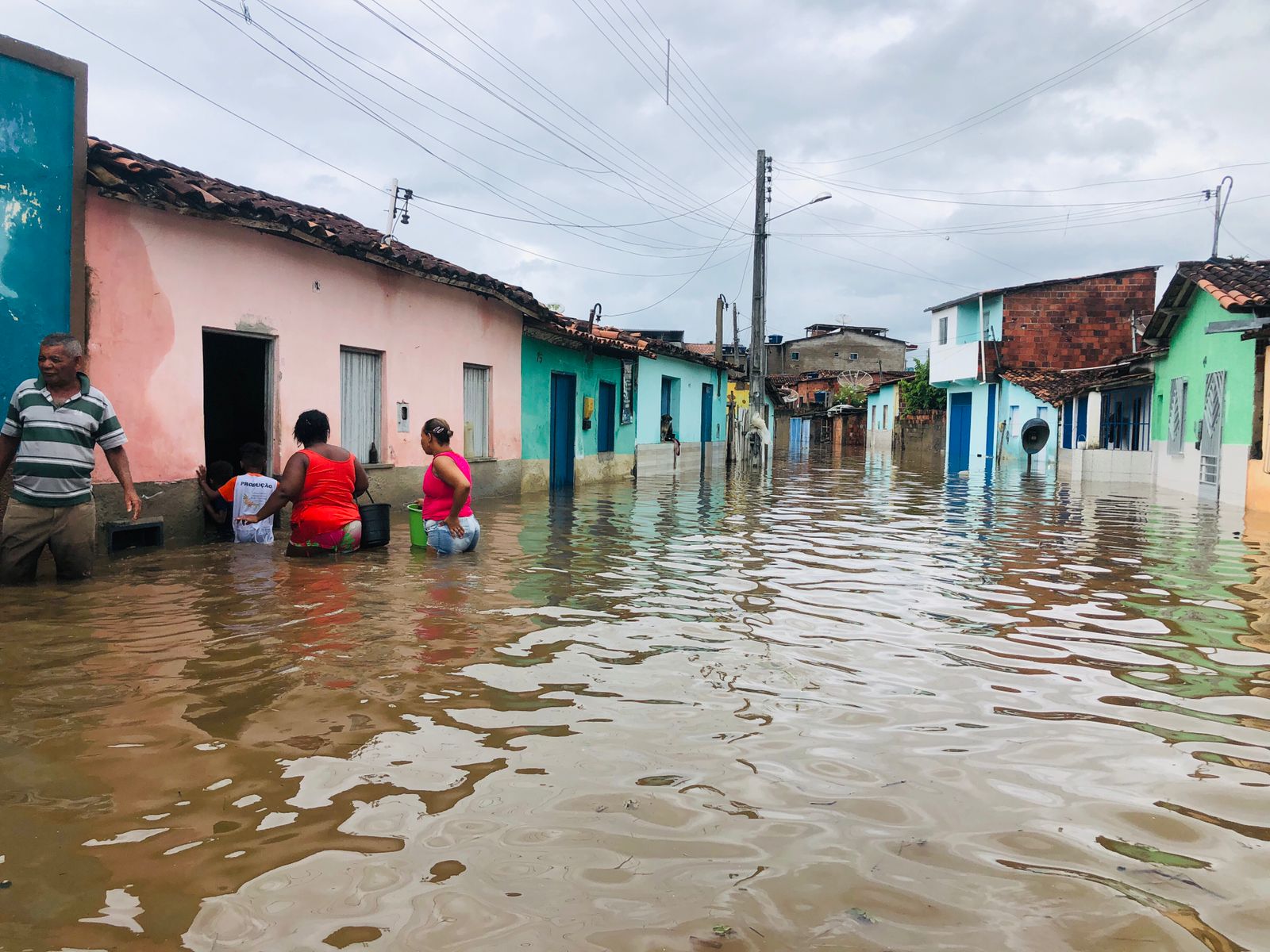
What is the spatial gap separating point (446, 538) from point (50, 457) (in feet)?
10.6

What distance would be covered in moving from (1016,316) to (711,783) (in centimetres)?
3457

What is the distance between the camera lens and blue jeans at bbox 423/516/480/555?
8.68 metres

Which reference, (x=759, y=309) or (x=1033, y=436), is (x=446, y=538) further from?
(x=1033, y=436)

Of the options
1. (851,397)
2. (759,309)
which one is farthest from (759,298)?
(851,397)

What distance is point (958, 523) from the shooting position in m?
12.6

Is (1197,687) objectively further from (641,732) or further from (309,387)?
(309,387)

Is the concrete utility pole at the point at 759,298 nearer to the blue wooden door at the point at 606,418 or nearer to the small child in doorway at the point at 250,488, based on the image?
the blue wooden door at the point at 606,418

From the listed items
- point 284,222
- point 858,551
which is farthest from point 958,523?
point 284,222

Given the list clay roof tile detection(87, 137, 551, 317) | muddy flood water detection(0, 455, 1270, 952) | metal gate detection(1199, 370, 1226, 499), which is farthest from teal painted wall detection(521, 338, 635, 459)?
metal gate detection(1199, 370, 1226, 499)

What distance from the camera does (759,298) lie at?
2591cm

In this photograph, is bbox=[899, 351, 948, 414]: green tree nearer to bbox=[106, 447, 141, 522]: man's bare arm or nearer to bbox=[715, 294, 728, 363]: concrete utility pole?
bbox=[715, 294, 728, 363]: concrete utility pole

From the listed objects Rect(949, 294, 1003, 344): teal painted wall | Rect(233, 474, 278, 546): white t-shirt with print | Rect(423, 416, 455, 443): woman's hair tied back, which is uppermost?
Rect(949, 294, 1003, 344): teal painted wall

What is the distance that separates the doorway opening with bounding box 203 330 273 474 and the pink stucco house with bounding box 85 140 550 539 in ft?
0.08

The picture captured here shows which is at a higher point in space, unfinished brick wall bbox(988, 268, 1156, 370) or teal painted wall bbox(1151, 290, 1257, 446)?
unfinished brick wall bbox(988, 268, 1156, 370)
